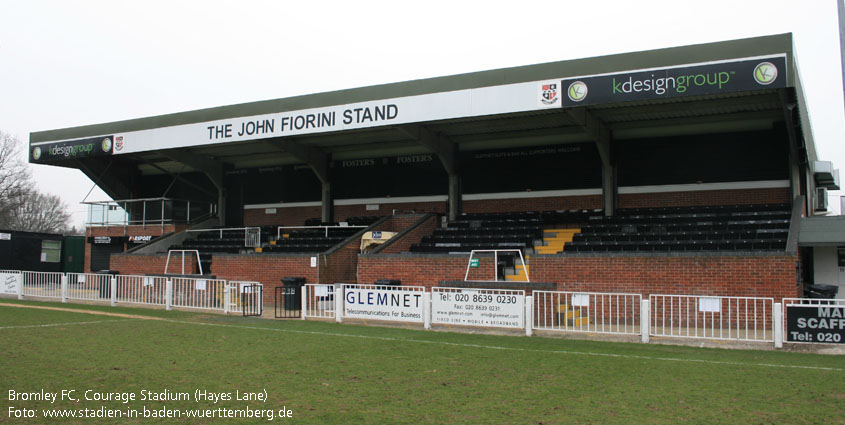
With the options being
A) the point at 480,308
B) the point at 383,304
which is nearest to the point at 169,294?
the point at 383,304

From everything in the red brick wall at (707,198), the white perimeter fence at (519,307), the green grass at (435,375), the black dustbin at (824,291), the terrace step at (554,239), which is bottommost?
the green grass at (435,375)

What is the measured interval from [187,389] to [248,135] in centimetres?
1854

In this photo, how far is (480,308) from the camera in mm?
14305

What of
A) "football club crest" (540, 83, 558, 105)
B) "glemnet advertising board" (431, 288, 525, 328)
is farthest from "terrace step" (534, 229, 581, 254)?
"glemnet advertising board" (431, 288, 525, 328)

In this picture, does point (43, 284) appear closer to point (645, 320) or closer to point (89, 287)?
point (89, 287)

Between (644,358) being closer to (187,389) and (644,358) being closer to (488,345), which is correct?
(488,345)

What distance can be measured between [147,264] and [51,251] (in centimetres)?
1205

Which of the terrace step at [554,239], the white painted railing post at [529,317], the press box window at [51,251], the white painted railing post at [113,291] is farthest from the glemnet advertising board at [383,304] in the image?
the press box window at [51,251]

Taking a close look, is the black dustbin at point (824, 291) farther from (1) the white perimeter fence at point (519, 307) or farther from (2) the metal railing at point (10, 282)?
(2) the metal railing at point (10, 282)

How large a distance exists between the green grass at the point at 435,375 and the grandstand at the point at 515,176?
17.1 feet

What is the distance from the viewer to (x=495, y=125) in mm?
23422

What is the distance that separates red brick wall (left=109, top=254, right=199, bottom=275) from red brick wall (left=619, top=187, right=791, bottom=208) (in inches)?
674

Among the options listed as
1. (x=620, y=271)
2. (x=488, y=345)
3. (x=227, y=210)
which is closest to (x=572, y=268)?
(x=620, y=271)

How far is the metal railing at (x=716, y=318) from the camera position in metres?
12.2
